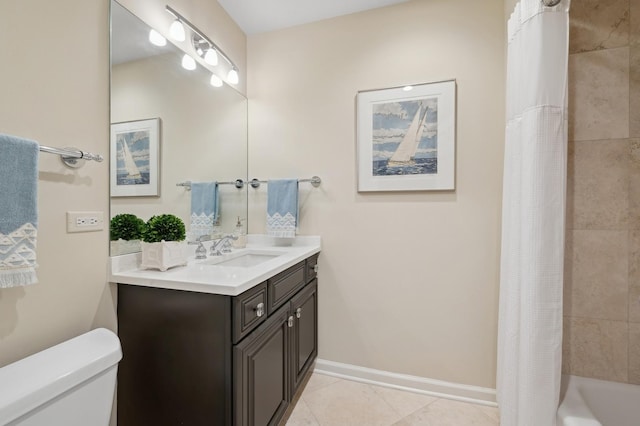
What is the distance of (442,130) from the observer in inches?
71.3

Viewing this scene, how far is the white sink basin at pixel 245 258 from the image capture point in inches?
66.7

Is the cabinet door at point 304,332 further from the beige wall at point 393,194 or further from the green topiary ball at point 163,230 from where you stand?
the green topiary ball at point 163,230

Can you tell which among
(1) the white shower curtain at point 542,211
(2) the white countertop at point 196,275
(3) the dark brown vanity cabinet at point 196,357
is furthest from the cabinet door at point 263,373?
(1) the white shower curtain at point 542,211

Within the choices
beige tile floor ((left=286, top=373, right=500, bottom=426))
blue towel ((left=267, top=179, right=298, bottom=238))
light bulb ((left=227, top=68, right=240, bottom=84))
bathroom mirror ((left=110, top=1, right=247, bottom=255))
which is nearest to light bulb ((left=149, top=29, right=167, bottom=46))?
bathroom mirror ((left=110, top=1, right=247, bottom=255))

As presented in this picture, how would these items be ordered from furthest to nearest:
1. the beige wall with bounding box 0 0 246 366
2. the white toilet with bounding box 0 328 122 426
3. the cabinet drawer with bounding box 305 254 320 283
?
the cabinet drawer with bounding box 305 254 320 283, the beige wall with bounding box 0 0 246 366, the white toilet with bounding box 0 328 122 426

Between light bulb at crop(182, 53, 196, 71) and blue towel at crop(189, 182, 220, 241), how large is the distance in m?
0.69

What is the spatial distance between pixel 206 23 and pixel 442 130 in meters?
1.67

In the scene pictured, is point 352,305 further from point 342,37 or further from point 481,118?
point 342,37

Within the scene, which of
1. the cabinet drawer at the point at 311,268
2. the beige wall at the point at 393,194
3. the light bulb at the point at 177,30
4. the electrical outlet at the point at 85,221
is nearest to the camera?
the electrical outlet at the point at 85,221

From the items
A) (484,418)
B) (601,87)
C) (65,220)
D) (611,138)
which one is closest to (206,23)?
(65,220)

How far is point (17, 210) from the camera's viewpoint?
0.85 meters

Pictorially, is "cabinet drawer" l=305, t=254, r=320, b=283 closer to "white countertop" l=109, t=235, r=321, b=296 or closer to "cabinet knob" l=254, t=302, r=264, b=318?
"white countertop" l=109, t=235, r=321, b=296

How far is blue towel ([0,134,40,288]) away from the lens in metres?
0.83

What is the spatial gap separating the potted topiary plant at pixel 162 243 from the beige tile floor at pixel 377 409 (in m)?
1.15
